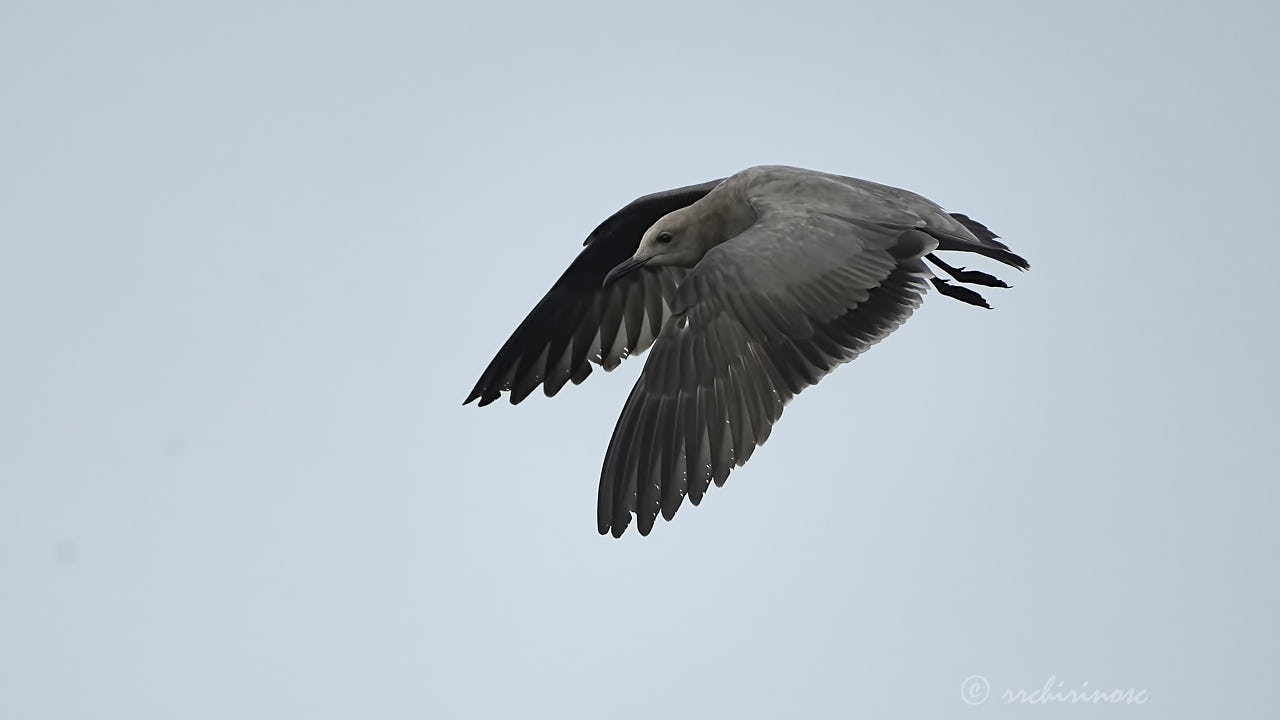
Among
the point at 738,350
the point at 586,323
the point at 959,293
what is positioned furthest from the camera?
the point at 586,323

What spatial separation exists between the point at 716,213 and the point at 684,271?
169 centimetres

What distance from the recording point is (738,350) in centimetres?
1330

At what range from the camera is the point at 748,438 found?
1300 centimetres

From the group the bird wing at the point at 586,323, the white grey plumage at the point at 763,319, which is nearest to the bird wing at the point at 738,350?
the white grey plumage at the point at 763,319

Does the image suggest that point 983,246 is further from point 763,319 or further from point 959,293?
point 763,319

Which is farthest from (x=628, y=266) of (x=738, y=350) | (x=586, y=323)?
(x=738, y=350)

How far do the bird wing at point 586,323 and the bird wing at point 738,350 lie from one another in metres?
3.35

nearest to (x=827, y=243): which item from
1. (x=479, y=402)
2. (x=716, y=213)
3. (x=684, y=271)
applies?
(x=716, y=213)

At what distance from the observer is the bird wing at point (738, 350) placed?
13047 mm

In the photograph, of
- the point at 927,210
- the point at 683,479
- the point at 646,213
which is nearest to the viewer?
the point at 683,479

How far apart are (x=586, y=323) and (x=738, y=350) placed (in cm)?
395

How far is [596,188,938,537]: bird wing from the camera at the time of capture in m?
13.0

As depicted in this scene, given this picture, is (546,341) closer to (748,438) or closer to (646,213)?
(646,213)

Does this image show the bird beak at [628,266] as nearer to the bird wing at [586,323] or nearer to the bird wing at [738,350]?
the bird wing at [586,323]
